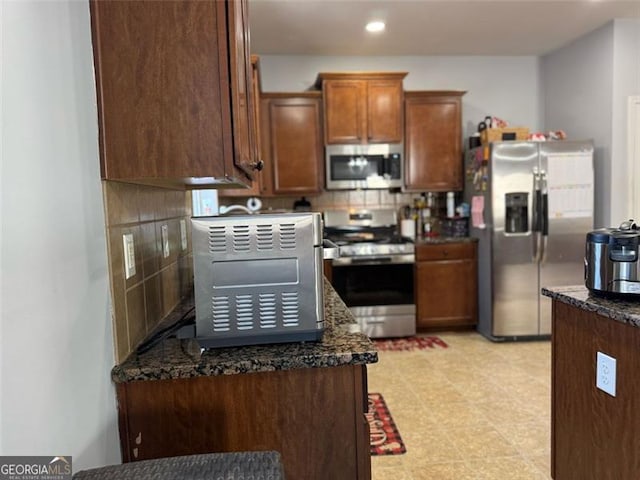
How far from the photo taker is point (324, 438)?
1.14 meters

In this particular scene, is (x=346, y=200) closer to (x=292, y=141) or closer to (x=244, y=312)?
(x=292, y=141)

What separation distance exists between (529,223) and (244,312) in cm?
321

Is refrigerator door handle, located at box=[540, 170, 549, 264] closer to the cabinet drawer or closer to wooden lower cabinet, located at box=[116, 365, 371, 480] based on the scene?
the cabinet drawer

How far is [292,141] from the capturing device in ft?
13.1

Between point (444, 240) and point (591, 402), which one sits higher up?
point (444, 240)

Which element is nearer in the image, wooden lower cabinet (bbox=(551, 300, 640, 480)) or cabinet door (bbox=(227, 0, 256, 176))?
cabinet door (bbox=(227, 0, 256, 176))

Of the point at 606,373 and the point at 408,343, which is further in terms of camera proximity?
the point at 408,343

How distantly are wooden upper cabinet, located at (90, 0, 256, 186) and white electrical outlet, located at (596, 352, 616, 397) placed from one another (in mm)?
1394

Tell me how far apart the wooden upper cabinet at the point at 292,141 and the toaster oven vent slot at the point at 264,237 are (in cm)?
298

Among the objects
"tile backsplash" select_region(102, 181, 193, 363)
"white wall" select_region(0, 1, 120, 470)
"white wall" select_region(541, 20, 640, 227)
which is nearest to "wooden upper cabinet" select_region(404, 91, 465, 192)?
"white wall" select_region(541, 20, 640, 227)

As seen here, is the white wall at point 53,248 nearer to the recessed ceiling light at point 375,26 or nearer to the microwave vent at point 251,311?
the microwave vent at point 251,311

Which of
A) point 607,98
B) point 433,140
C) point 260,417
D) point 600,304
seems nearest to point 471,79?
point 433,140

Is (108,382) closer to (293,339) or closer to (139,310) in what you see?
(139,310)

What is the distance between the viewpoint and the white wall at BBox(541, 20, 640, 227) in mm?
3584
